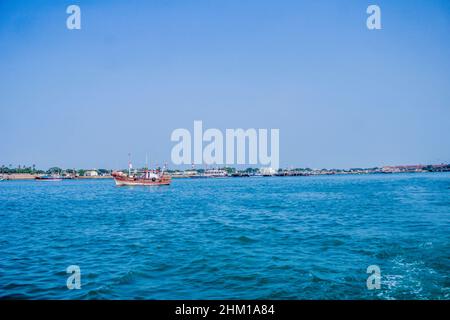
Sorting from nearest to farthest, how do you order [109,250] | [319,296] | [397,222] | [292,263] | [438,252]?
[319,296], [292,263], [438,252], [109,250], [397,222]

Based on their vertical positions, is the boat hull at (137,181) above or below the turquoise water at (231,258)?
below

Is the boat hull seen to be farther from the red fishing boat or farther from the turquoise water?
the turquoise water

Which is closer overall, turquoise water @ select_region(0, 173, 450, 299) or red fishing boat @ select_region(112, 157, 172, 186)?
turquoise water @ select_region(0, 173, 450, 299)

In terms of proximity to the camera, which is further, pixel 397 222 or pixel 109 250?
pixel 397 222

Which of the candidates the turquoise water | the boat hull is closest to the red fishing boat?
the boat hull

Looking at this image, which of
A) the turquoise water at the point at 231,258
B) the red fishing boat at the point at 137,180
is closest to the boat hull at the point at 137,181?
the red fishing boat at the point at 137,180

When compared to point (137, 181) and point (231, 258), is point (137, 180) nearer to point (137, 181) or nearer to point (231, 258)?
point (137, 181)

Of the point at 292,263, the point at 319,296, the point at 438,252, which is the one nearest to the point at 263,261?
the point at 292,263

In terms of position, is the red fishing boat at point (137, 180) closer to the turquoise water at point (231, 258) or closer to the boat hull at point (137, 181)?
the boat hull at point (137, 181)
